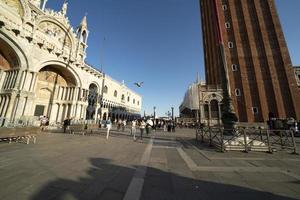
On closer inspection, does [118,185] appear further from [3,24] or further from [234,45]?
[234,45]

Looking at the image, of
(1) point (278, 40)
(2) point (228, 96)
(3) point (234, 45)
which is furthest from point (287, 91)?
(2) point (228, 96)

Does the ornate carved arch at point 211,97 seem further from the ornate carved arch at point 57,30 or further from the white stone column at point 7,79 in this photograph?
the white stone column at point 7,79

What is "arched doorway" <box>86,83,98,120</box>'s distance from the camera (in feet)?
114

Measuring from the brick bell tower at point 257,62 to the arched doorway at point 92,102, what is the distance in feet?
91.1

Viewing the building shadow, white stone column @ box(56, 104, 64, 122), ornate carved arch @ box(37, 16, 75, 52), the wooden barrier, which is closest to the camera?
the building shadow

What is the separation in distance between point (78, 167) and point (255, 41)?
37.7 metres

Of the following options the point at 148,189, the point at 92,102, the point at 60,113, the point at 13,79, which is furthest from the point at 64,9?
the point at 148,189

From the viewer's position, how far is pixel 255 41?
3017 centimetres

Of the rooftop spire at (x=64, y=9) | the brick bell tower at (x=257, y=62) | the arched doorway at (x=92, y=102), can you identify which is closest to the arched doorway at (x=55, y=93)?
the arched doorway at (x=92, y=102)

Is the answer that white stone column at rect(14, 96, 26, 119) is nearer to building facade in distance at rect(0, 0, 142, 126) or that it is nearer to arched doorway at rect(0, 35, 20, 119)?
building facade in distance at rect(0, 0, 142, 126)

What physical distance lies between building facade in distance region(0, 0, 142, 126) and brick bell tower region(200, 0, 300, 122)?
82.8 ft

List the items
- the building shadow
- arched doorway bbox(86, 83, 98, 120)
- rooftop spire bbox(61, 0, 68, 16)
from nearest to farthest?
1. the building shadow
2. rooftop spire bbox(61, 0, 68, 16)
3. arched doorway bbox(86, 83, 98, 120)

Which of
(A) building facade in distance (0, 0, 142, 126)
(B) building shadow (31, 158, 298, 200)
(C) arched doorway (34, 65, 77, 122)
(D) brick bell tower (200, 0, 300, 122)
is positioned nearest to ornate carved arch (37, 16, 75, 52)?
(A) building facade in distance (0, 0, 142, 126)

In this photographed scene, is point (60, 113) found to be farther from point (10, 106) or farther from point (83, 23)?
point (83, 23)
